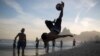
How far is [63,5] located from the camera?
23.5 ft

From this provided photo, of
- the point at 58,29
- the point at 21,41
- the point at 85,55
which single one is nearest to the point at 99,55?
the point at 85,55

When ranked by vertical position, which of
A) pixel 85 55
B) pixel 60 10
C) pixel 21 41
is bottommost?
pixel 85 55

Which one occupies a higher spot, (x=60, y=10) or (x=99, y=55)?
(x=60, y=10)

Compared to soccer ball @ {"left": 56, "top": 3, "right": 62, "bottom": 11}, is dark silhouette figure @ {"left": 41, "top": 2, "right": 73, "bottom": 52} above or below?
Result: below

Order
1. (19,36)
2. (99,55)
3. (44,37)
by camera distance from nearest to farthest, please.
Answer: (44,37) < (99,55) < (19,36)

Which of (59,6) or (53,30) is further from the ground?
(59,6)

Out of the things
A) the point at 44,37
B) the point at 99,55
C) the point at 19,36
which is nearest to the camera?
the point at 44,37

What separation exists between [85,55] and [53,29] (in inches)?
336

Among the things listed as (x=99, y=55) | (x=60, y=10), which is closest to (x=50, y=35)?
(x=60, y=10)

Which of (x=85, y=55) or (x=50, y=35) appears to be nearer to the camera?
(x=50, y=35)

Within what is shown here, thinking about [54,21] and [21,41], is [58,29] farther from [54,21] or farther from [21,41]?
[21,41]

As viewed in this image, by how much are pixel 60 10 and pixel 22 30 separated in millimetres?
8283

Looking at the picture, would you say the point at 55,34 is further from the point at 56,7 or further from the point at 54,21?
the point at 56,7

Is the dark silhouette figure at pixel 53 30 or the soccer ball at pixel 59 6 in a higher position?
the soccer ball at pixel 59 6
